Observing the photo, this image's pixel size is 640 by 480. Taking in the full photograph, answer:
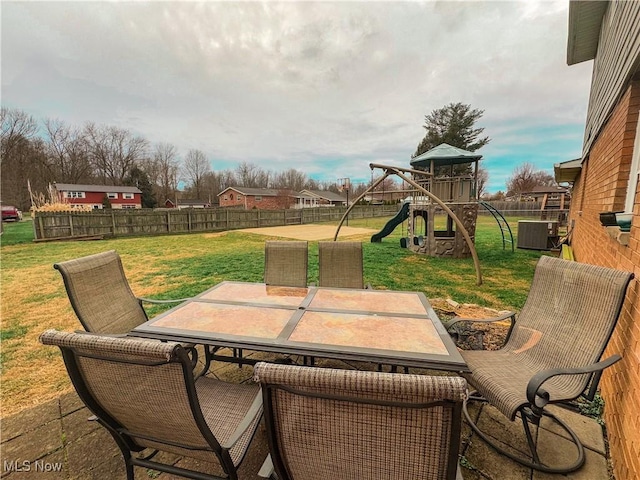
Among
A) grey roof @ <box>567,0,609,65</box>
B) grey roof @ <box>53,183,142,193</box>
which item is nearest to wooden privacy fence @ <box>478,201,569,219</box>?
grey roof @ <box>567,0,609,65</box>

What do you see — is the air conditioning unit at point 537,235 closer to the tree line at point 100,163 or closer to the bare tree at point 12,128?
the tree line at point 100,163

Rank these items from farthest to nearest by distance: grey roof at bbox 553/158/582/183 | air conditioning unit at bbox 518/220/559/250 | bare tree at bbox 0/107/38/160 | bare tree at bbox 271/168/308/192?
1. bare tree at bbox 271/168/308/192
2. bare tree at bbox 0/107/38/160
3. air conditioning unit at bbox 518/220/559/250
4. grey roof at bbox 553/158/582/183

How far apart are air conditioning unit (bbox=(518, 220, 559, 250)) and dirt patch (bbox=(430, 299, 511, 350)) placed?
273 inches

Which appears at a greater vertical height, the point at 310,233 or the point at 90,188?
the point at 90,188

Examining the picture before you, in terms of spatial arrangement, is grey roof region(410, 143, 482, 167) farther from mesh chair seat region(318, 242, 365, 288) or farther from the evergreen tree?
the evergreen tree

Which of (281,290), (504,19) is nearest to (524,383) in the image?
(281,290)

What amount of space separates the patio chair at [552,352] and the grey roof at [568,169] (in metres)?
8.27

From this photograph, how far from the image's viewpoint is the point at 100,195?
1233 inches

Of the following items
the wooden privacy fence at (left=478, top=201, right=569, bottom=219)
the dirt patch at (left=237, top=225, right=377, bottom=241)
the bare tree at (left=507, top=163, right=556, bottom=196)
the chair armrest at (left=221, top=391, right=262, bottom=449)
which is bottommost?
the dirt patch at (left=237, top=225, right=377, bottom=241)

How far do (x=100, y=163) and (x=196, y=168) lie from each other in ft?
41.8

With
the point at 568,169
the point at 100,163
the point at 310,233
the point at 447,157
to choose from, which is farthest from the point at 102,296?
the point at 100,163

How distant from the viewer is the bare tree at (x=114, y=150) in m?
33.5
